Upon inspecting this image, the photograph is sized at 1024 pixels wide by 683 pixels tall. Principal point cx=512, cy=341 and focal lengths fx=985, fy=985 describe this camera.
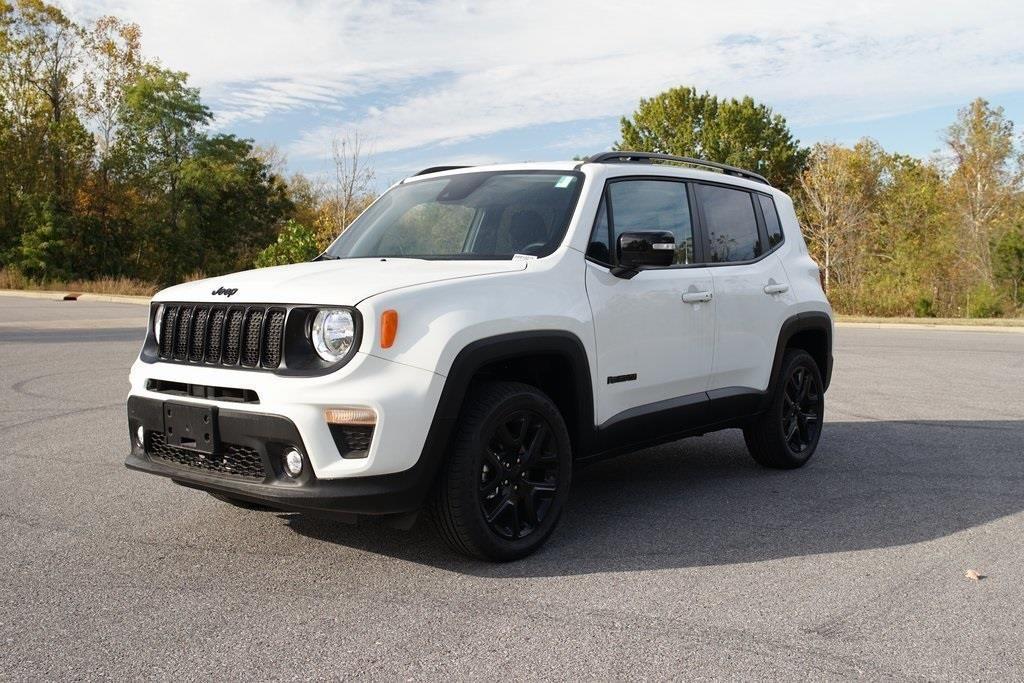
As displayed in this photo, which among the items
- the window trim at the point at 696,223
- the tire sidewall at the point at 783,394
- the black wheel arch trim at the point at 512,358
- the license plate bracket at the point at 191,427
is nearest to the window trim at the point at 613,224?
the window trim at the point at 696,223

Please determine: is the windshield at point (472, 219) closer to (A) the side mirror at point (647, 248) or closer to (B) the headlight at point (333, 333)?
(A) the side mirror at point (647, 248)

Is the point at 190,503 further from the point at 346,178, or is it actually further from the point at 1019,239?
the point at 346,178

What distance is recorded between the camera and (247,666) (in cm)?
334

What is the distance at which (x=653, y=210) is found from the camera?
5.61 meters

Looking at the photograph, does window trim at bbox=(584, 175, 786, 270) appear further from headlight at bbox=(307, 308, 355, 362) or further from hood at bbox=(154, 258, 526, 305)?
headlight at bbox=(307, 308, 355, 362)

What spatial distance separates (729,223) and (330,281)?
2940 millimetres

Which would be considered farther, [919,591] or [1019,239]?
[1019,239]

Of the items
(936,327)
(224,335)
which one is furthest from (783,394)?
(936,327)

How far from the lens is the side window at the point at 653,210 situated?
17.6 ft

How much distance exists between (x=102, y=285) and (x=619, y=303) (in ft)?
113

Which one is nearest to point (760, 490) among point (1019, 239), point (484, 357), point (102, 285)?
point (484, 357)

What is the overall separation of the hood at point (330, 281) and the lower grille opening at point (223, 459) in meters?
0.66

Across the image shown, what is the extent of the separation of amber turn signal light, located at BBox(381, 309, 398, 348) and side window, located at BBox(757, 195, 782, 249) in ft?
11.2

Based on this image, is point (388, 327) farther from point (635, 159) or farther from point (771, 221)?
point (771, 221)
